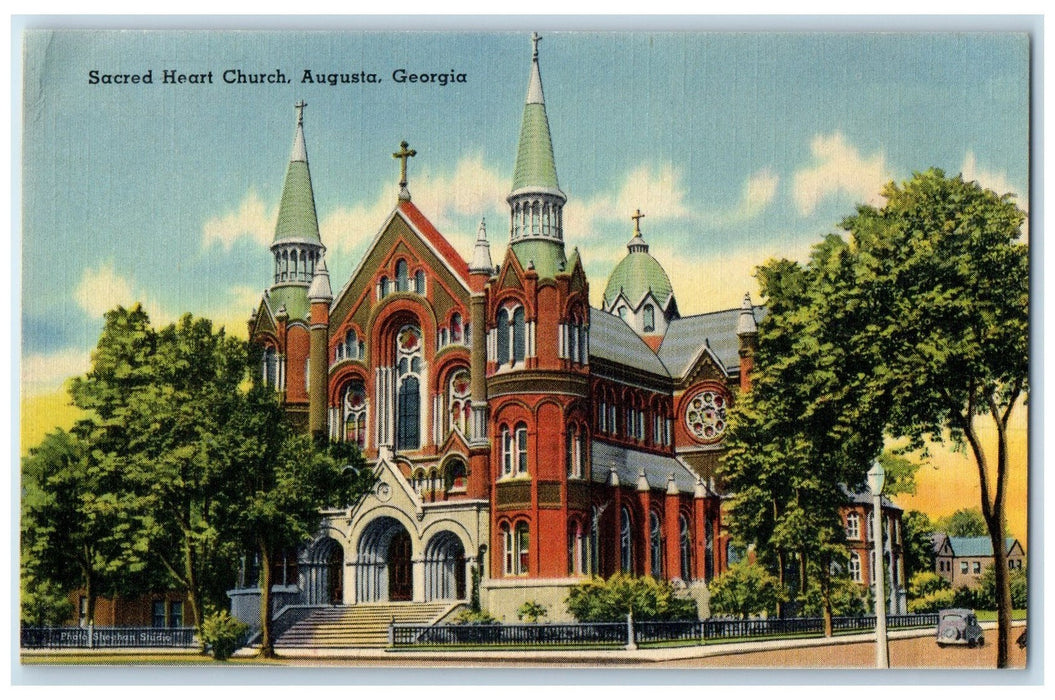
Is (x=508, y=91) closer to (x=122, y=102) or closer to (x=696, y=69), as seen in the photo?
(x=696, y=69)

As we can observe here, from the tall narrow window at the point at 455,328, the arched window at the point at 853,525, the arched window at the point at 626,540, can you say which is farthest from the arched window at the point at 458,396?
the arched window at the point at 853,525

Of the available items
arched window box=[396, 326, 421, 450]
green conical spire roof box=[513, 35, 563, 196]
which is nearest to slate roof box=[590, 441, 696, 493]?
arched window box=[396, 326, 421, 450]

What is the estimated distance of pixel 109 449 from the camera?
33.4 m

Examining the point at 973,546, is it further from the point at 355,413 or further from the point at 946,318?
the point at 355,413

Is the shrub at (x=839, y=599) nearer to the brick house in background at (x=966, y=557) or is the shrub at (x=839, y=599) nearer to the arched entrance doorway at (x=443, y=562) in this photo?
the brick house in background at (x=966, y=557)

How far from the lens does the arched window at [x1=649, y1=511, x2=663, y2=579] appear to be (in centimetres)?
3594

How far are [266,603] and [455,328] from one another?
282 inches

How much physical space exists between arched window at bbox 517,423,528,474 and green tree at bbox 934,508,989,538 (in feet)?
28.1

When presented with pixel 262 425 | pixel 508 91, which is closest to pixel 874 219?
pixel 508 91

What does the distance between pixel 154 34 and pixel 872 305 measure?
1409cm

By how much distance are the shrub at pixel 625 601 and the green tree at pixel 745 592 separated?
0.85 metres

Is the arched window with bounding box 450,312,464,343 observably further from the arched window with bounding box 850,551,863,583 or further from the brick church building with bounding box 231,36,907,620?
the arched window with bounding box 850,551,863,583

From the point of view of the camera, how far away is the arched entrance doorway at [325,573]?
118ft

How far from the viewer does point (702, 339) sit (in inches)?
1384
